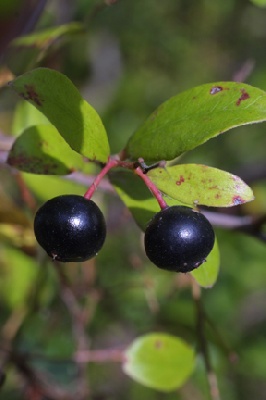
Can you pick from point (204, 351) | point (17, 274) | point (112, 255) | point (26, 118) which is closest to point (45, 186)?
point (26, 118)

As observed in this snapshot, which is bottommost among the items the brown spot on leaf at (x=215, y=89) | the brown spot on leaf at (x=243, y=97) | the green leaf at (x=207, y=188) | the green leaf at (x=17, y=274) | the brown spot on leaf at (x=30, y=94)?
the green leaf at (x=17, y=274)

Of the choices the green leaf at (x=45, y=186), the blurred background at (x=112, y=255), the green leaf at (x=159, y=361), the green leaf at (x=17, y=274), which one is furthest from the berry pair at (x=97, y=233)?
the green leaf at (x=17, y=274)

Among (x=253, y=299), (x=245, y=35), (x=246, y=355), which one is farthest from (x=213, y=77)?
(x=246, y=355)

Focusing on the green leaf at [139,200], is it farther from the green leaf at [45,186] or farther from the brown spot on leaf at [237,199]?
the green leaf at [45,186]

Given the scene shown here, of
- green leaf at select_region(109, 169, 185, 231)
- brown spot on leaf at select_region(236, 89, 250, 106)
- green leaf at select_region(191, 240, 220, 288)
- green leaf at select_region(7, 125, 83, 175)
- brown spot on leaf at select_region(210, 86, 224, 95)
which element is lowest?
green leaf at select_region(7, 125, 83, 175)

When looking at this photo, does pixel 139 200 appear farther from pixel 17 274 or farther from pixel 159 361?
pixel 17 274

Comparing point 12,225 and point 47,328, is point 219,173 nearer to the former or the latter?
point 12,225

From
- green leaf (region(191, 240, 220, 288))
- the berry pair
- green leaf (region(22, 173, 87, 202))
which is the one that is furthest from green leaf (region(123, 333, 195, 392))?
the berry pair

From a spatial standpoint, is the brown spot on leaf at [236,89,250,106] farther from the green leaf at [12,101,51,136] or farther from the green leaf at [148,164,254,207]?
the green leaf at [12,101,51,136]
